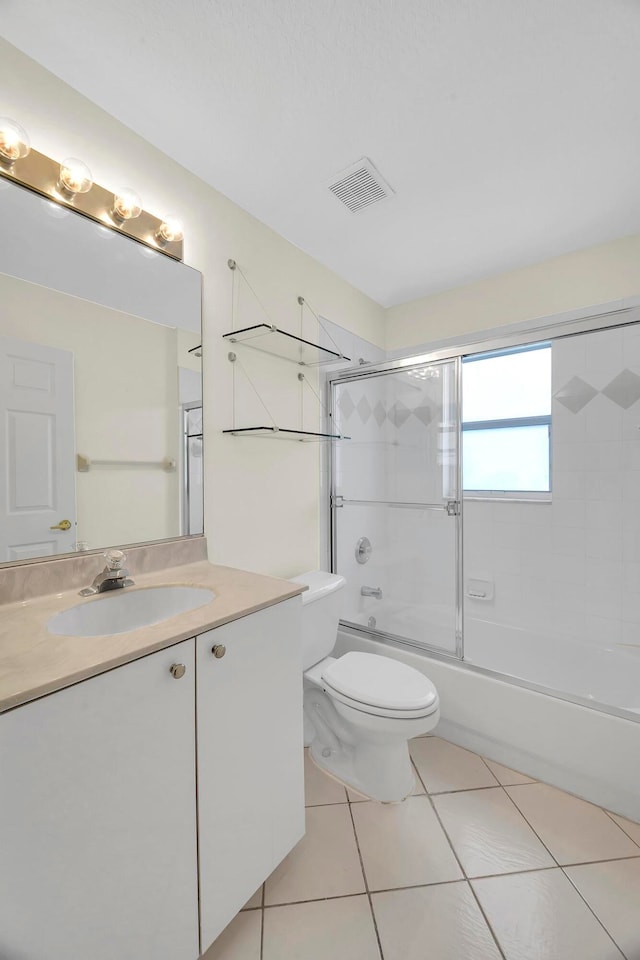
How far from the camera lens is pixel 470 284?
8.02 feet

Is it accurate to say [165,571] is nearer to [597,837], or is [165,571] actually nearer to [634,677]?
[597,837]

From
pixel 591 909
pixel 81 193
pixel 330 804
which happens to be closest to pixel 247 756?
pixel 330 804

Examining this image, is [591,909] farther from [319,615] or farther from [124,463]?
[124,463]

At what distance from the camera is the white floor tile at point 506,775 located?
1.63m

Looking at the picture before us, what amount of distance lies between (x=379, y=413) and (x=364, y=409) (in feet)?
0.30

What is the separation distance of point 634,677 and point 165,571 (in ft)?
7.38

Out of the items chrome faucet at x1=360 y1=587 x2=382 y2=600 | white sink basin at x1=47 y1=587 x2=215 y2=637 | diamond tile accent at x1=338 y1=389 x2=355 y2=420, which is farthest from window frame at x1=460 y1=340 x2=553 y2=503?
white sink basin at x1=47 y1=587 x2=215 y2=637

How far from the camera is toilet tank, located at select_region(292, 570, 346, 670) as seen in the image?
1.69 m

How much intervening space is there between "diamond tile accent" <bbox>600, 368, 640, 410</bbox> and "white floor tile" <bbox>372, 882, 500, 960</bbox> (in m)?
2.18

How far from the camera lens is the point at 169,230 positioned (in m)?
1.45

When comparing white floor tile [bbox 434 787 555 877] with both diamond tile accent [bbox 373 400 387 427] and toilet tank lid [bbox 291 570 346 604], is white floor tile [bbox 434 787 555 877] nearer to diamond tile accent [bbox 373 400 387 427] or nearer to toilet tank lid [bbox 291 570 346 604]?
toilet tank lid [bbox 291 570 346 604]

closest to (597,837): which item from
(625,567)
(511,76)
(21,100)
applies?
(625,567)

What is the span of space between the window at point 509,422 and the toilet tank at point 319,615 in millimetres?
1091

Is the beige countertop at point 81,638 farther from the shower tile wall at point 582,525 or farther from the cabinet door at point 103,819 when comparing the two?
the shower tile wall at point 582,525
